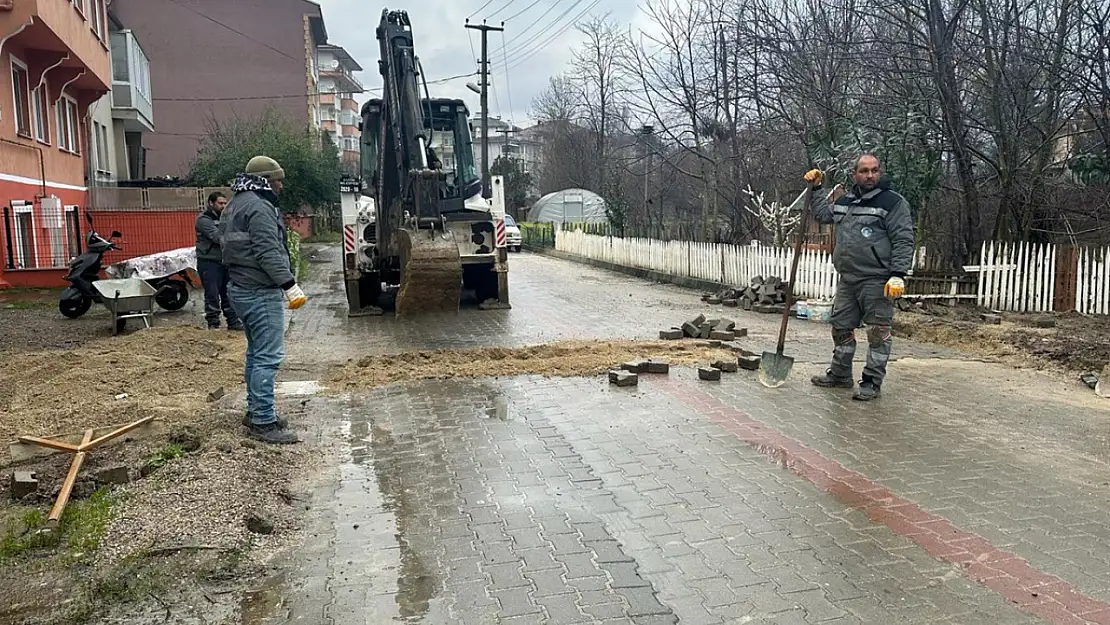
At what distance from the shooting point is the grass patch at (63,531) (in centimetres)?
389

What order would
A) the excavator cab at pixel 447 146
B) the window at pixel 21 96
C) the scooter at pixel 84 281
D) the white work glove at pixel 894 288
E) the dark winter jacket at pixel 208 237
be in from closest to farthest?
the white work glove at pixel 894 288
the dark winter jacket at pixel 208 237
the scooter at pixel 84 281
the excavator cab at pixel 447 146
the window at pixel 21 96

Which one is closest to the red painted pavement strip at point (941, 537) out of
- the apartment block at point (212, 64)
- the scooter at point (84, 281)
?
the scooter at point (84, 281)

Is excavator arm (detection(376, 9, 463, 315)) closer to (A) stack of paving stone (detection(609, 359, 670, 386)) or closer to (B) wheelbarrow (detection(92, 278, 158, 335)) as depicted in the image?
(B) wheelbarrow (detection(92, 278, 158, 335))

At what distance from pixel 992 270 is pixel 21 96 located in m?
18.0

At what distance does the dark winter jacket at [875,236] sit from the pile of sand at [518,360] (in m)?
1.97

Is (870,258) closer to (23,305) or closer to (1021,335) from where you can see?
(1021,335)

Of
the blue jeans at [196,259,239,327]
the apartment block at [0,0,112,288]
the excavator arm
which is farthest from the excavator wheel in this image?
the apartment block at [0,0,112,288]

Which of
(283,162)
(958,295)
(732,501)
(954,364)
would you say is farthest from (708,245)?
(283,162)

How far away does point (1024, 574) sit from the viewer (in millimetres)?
3742

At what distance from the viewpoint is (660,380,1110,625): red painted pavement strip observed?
3.46 m

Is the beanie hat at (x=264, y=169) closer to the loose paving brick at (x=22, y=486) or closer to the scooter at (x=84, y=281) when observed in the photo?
the loose paving brick at (x=22, y=486)

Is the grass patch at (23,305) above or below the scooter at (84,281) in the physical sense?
below

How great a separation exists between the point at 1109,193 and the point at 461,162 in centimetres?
1000

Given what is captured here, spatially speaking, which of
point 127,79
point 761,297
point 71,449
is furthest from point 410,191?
point 127,79
